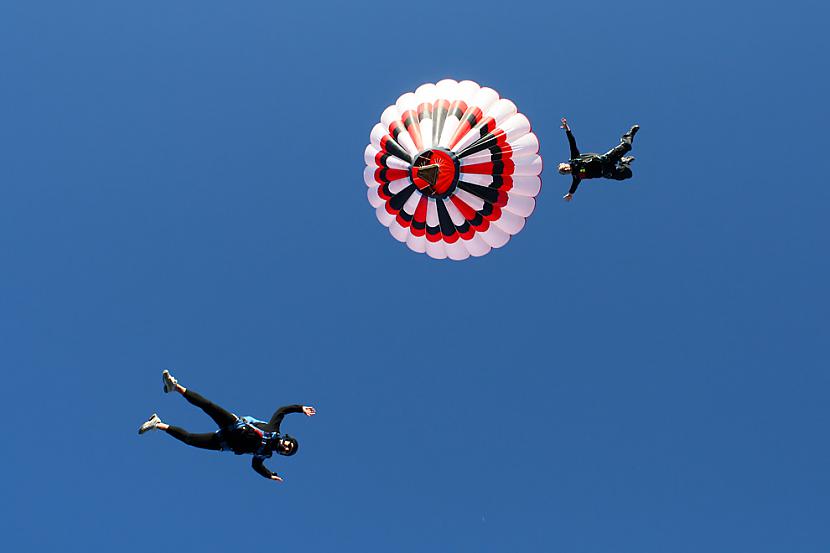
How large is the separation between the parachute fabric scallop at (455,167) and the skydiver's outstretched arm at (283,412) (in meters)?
4.55

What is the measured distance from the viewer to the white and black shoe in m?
10.4

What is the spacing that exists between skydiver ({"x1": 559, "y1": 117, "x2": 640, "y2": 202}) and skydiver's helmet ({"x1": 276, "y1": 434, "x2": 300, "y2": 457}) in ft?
25.1

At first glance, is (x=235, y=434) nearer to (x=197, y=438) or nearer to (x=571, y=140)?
(x=197, y=438)

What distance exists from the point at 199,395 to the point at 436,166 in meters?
6.56

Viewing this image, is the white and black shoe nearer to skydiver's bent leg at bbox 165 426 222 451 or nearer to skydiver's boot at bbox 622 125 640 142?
skydiver's bent leg at bbox 165 426 222 451

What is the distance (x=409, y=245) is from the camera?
13.8m

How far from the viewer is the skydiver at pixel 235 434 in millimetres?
10500

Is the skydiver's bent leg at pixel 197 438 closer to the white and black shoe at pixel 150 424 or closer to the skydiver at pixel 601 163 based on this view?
the white and black shoe at pixel 150 424

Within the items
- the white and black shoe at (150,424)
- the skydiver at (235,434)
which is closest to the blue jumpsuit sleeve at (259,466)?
the skydiver at (235,434)

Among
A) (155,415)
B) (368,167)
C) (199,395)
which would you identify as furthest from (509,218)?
(155,415)

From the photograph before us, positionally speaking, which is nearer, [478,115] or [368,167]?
[478,115]

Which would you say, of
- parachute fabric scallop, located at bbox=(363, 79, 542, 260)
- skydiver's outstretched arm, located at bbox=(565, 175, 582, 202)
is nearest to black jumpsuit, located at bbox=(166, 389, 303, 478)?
parachute fabric scallop, located at bbox=(363, 79, 542, 260)

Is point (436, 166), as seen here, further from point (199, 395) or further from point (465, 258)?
point (199, 395)

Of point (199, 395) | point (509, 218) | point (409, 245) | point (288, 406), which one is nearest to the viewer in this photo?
point (199, 395)
